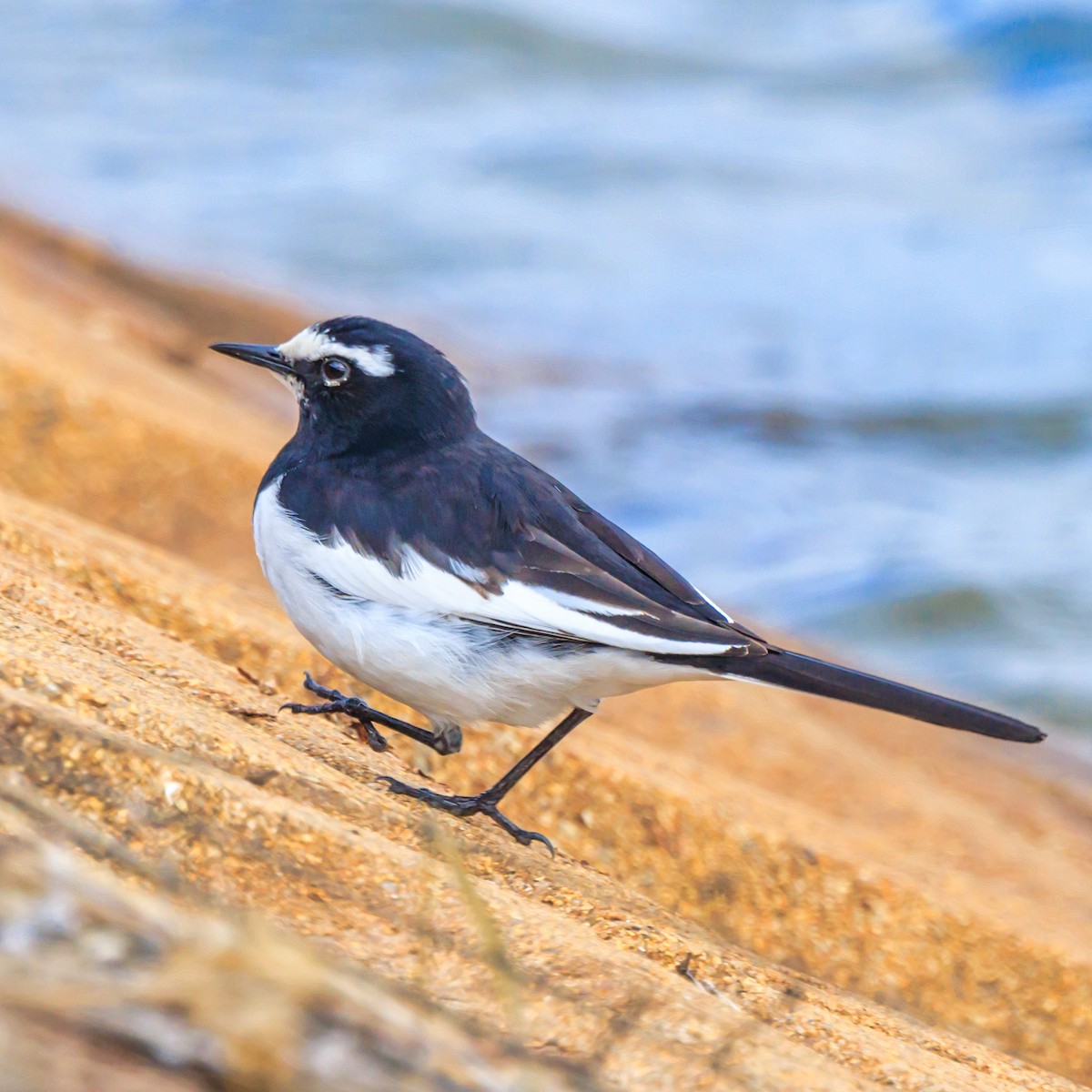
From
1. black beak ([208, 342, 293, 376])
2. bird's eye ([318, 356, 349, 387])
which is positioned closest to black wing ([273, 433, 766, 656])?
bird's eye ([318, 356, 349, 387])

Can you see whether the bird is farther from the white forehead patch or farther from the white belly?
the white forehead patch

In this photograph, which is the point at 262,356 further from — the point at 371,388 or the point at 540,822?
the point at 540,822

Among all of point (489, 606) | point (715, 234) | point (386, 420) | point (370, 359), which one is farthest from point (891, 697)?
point (715, 234)

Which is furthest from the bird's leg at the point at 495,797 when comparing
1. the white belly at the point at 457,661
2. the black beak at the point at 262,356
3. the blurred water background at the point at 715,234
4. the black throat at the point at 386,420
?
the blurred water background at the point at 715,234

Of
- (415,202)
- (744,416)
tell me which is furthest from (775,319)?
(415,202)

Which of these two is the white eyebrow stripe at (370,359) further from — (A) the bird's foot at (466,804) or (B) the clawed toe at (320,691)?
(A) the bird's foot at (466,804)

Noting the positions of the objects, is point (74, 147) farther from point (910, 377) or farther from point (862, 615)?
point (862, 615)
